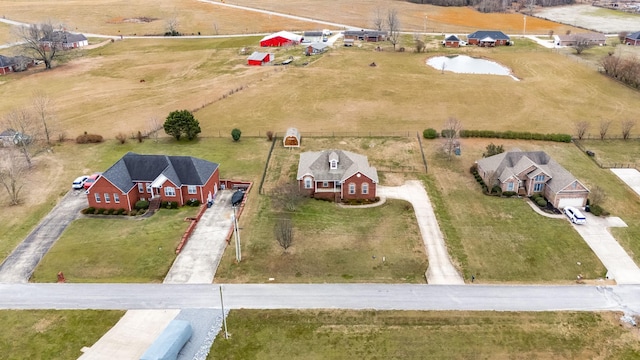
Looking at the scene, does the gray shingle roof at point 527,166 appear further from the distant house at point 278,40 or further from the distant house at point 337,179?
the distant house at point 278,40

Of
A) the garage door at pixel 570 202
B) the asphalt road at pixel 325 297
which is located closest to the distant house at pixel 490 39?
the garage door at pixel 570 202

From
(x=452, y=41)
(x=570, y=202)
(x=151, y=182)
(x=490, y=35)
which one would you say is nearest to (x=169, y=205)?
(x=151, y=182)

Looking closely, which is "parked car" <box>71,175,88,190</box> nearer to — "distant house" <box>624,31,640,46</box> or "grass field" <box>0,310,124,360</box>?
"grass field" <box>0,310,124,360</box>

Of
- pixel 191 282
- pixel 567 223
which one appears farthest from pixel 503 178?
pixel 191 282

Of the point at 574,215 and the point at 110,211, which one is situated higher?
the point at 110,211

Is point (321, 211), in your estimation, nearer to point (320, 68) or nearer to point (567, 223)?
point (567, 223)

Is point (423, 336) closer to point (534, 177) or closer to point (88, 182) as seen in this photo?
point (534, 177)
